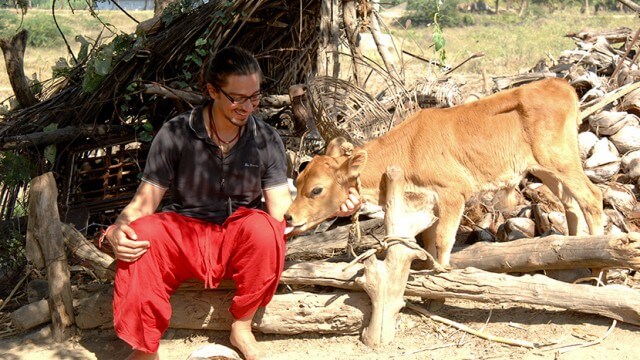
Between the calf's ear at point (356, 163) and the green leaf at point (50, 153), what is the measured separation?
3.03 meters

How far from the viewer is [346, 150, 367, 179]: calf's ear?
5.40 meters

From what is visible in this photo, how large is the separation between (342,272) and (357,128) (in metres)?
2.18

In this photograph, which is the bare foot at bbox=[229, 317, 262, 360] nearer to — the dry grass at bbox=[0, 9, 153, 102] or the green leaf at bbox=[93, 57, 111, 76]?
the green leaf at bbox=[93, 57, 111, 76]

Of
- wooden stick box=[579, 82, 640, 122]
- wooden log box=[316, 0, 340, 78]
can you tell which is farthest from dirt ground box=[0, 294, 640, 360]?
wooden log box=[316, 0, 340, 78]

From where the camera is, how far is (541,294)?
4.83 m

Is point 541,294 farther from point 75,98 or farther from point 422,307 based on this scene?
point 75,98

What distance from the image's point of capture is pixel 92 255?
5.25m

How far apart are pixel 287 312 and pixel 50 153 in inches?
124

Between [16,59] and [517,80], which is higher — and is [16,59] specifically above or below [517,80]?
above

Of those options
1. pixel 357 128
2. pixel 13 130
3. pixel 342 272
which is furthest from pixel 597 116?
pixel 13 130

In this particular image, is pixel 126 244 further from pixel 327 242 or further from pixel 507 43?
pixel 507 43

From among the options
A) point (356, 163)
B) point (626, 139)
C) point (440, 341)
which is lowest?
point (440, 341)

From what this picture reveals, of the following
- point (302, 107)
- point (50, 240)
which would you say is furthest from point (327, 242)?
point (50, 240)

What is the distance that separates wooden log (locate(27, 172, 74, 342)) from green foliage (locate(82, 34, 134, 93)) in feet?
6.27
